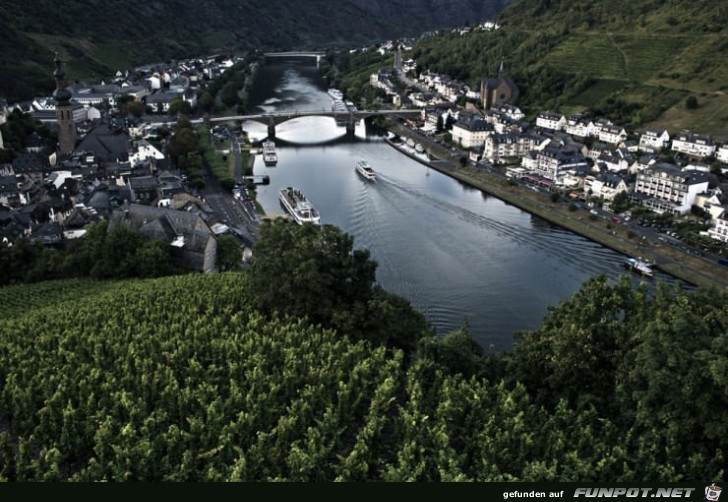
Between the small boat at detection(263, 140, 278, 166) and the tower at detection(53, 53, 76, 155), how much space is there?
15.5 m

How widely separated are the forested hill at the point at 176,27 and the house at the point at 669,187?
60714 millimetres

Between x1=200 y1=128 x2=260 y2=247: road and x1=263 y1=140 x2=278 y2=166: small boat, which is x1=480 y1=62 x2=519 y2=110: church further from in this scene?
x1=200 y1=128 x2=260 y2=247: road

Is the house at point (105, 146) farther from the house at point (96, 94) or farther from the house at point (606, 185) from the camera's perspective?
the house at point (606, 185)

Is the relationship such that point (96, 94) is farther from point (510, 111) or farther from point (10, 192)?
point (510, 111)

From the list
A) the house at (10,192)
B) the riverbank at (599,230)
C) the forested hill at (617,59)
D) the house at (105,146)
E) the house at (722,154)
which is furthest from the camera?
the forested hill at (617,59)

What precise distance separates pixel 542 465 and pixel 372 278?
11.3 metres

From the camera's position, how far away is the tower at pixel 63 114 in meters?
47.9

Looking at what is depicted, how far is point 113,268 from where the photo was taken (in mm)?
28469

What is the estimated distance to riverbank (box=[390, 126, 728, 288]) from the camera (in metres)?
32.8

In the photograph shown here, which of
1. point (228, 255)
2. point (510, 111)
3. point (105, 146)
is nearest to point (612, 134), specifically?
point (510, 111)

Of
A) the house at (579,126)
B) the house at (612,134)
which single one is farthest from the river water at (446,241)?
the house at (612,134)

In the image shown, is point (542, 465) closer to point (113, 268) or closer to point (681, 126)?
point (113, 268)

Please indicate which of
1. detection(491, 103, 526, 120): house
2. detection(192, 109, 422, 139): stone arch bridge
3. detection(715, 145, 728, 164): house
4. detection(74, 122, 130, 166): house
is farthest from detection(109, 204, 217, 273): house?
detection(491, 103, 526, 120): house

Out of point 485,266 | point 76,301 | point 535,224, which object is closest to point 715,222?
point 535,224
